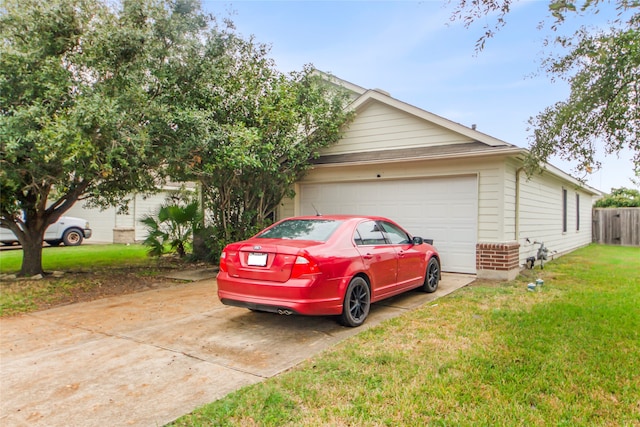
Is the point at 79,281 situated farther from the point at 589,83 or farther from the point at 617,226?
the point at 617,226

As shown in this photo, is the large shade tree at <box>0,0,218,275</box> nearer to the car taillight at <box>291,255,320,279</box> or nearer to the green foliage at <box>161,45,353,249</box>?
the green foliage at <box>161,45,353,249</box>

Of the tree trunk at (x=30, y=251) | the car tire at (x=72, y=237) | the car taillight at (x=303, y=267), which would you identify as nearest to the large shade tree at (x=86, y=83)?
the tree trunk at (x=30, y=251)

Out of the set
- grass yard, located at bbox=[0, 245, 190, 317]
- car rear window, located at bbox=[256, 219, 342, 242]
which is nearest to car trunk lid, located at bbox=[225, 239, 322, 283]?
car rear window, located at bbox=[256, 219, 342, 242]

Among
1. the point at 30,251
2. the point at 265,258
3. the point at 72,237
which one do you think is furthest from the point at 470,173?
the point at 72,237

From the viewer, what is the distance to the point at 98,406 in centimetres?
314

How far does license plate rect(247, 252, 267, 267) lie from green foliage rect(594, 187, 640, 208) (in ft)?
79.0

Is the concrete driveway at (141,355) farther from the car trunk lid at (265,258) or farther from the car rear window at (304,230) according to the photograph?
the car rear window at (304,230)

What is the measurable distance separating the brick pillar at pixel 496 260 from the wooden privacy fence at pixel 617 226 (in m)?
14.6

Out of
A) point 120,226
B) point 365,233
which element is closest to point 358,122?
point 365,233

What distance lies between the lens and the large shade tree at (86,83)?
5.96 metres

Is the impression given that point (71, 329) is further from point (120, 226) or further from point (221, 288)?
point (120, 226)

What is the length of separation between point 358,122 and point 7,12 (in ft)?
24.3

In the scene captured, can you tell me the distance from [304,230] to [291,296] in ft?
3.81

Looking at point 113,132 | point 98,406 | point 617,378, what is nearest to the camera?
point 98,406
